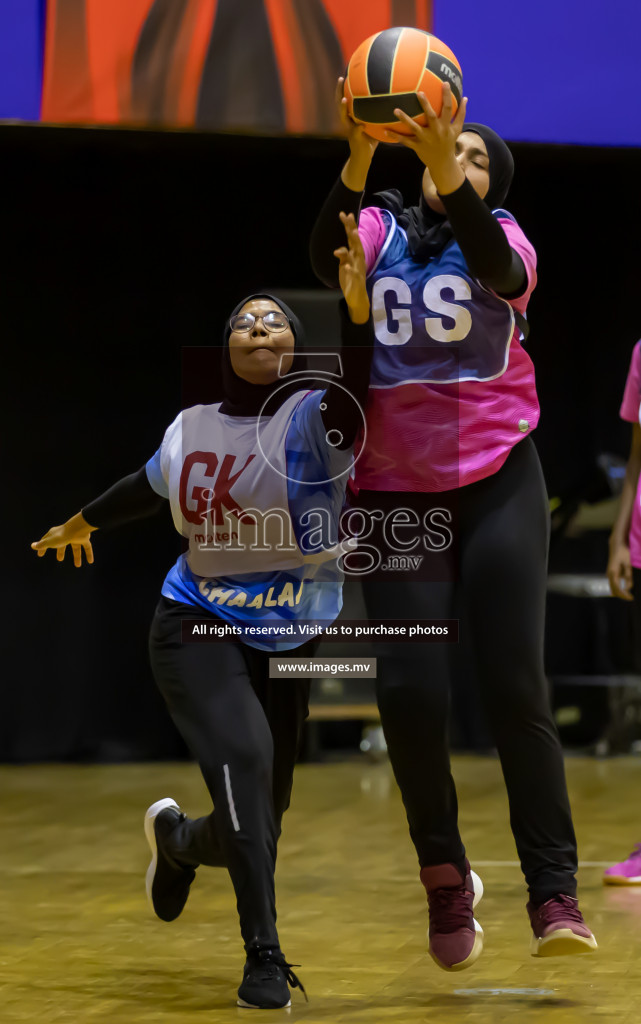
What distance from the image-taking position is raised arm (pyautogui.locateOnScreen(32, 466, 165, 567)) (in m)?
3.38

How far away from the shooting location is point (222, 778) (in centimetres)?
292

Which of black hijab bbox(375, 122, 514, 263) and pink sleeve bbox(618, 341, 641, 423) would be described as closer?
black hijab bbox(375, 122, 514, 263)

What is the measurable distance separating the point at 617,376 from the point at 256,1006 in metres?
5.18

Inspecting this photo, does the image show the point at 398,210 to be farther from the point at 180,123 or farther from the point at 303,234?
the point at 303,234

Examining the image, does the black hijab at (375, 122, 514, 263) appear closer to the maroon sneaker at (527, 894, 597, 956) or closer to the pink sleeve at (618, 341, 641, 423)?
the maroon sneaker at (527, 894, 597, 956)

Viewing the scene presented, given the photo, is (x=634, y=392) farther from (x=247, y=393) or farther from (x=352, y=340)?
(x=352, y=340)

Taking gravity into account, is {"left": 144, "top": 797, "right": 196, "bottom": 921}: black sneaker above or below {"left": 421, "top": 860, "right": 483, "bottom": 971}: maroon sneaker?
below

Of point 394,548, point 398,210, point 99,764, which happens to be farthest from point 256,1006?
point 99,764

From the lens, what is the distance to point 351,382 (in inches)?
111

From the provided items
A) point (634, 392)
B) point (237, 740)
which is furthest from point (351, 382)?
point (634, 392)

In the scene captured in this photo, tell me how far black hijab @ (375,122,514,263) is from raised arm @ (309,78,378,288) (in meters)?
0.20

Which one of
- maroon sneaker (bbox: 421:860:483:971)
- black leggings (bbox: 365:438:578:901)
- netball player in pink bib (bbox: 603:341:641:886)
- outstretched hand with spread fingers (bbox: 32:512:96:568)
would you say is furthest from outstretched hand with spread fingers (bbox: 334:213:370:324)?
netball player in pink bib (bbox: 603:341:641:886)

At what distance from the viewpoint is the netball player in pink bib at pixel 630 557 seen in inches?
165

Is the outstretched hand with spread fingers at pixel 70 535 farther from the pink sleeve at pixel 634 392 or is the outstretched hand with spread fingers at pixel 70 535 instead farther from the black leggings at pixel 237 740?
the pink sleeve at pixel 634 392
